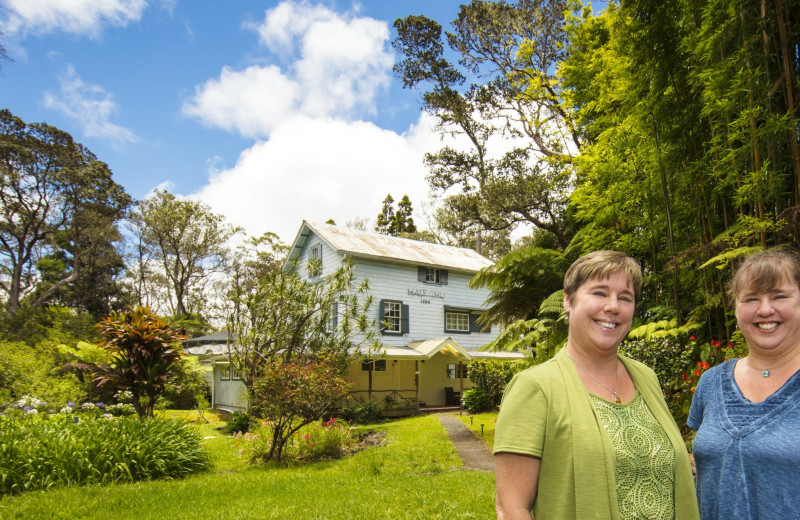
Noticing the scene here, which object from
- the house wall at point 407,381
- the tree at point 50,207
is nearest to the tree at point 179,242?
the tree at point 50,207

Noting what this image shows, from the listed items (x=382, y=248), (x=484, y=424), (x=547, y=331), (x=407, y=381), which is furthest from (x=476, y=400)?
(x=547, y=331)

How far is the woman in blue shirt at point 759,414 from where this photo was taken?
6.43 feet

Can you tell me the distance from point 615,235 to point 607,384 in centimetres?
955

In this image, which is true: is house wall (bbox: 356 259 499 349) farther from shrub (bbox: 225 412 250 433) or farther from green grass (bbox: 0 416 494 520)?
green grass (bbox: 0 416 494 520)

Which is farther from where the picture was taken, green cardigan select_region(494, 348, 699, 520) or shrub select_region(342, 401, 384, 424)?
shrub select_region(342, 401, 384, 424)

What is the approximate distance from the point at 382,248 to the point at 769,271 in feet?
65.8

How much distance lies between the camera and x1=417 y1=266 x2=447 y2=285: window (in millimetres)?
22609

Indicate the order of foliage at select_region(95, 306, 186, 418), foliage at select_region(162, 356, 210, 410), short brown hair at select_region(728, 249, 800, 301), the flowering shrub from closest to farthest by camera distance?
short brown hair at select_region(728, 249, 800, 301) → foliage at select_region(95, 306, 186, 418) → the flowering shrub → foliage at select_region(162, 356, 210, 410)

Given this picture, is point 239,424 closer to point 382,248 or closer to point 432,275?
point 382,248

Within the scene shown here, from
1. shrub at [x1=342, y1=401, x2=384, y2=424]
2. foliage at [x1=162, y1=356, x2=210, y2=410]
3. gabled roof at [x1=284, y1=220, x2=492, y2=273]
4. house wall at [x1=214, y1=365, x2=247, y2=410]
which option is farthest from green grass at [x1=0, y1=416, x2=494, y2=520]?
house wall at [x1=214, y1=365, x2=247, y2=410]

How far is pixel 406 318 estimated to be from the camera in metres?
21.8

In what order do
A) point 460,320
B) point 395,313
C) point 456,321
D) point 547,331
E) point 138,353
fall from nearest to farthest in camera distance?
point 138,353, point 547,331, point 395,313, point 456,321, point 460,320

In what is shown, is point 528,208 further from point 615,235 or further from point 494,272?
point 615,235

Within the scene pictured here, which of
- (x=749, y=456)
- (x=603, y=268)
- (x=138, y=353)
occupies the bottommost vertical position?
(x=749, y=456)
